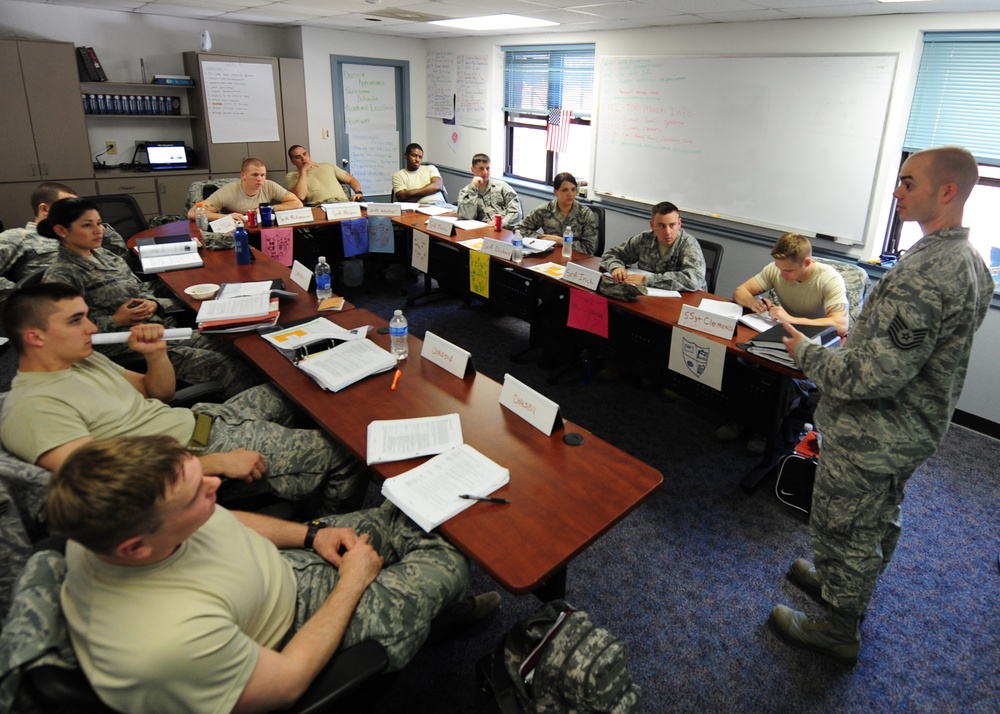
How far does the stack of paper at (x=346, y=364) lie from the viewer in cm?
204

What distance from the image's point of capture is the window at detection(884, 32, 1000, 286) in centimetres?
315

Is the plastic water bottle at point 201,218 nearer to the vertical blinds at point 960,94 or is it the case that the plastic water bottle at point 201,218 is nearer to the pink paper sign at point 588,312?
the pink paper sign at point 588,312

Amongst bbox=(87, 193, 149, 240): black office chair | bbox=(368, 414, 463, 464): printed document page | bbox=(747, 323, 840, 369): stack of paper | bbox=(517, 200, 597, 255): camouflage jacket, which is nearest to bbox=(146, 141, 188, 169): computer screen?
bbox=(87, 193, 149, 240): black office chair

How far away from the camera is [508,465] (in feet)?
5.43

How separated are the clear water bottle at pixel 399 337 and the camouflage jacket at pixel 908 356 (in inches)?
53.9

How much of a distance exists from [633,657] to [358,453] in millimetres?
1092

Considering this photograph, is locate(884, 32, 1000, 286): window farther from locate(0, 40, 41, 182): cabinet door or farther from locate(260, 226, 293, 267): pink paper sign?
locate(0, 40, 41, 182): cabinet door

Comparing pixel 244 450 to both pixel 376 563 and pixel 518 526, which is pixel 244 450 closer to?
pixel 376 563


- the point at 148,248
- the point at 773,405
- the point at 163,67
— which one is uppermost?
the point at 163,67

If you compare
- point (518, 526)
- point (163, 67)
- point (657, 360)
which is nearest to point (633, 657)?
point (518, 526)

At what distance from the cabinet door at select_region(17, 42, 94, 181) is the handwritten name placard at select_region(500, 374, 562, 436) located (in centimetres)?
532

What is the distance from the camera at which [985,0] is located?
2.86m

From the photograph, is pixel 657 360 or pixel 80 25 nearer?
pixel 657 360

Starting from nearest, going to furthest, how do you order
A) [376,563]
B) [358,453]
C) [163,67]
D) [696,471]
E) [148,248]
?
1. [376,563]
2. [358,453]
3. [696,471]
4. [148,248]
5. [163,67]
